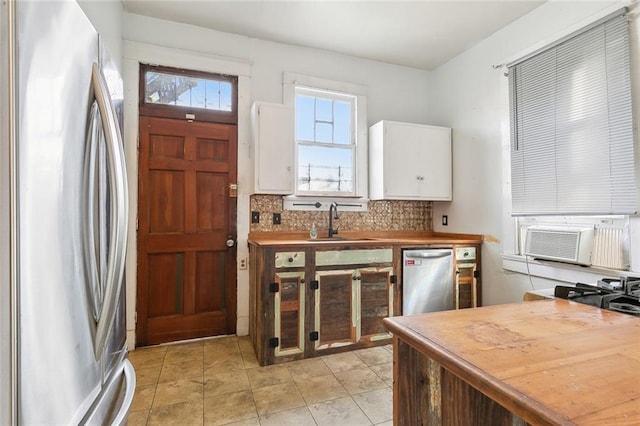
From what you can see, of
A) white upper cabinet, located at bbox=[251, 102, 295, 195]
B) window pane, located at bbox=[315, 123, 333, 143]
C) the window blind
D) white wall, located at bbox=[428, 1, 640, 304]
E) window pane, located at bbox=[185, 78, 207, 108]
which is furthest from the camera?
window pane, located at bbox=[315, 123, 333, 143]

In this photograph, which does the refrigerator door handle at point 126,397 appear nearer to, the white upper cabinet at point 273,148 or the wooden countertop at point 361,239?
the wooden countertop at point 361,239

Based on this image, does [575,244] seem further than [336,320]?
No

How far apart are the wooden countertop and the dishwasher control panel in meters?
0.07

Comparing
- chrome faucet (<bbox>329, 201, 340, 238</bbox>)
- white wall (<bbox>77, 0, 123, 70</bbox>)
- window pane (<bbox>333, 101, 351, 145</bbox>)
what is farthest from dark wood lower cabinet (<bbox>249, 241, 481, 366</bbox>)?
white wall (<bbox>77, 0, 123, 70</bbox>)

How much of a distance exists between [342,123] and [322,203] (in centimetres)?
99

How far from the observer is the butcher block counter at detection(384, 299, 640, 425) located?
1.83 feet

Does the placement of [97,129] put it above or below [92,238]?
above

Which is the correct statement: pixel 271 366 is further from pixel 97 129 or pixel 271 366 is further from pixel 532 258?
pixel 532 258

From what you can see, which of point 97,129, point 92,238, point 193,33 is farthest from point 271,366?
point 193,33

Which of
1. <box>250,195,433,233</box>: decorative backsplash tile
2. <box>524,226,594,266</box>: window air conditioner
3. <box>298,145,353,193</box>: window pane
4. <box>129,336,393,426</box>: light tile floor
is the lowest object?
<box>129,336,393,426</box>: light tile floor

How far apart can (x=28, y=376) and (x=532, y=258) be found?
10.5 ft

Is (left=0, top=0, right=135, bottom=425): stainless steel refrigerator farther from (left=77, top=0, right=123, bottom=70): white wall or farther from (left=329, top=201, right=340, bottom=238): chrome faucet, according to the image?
(left=329, top=201, right=340, bottom=238): chrome faucet

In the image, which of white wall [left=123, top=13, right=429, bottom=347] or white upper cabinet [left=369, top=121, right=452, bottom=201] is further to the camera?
white upper cabinet [left=369, top=121, right=452, bottom=201]

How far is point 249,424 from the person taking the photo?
5.88ft
